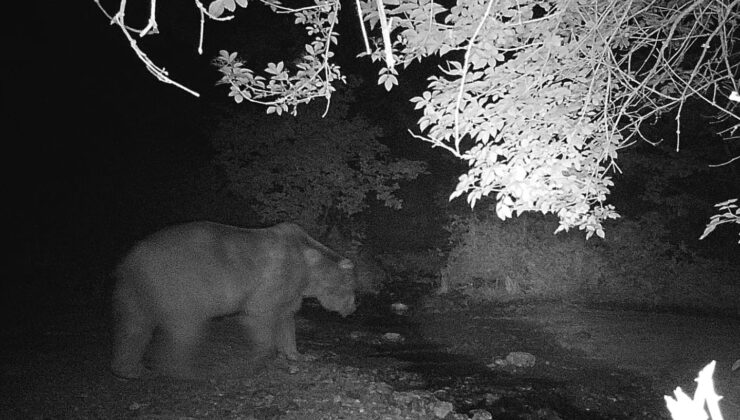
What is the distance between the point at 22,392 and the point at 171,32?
29.6ft

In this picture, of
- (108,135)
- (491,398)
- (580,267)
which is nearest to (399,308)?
(580,267)

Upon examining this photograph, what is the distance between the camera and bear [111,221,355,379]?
6.18m

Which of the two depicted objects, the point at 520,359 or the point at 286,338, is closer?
the point at 286,338

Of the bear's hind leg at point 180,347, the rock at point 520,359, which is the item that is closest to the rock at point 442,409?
the rock at point 520,359

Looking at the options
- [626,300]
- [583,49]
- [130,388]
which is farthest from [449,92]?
[626,300]

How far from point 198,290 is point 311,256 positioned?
1.74 m

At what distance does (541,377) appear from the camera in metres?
6.96

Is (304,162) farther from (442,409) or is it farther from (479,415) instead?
(479,415)

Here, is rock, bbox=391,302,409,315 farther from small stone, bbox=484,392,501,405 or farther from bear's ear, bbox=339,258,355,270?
small stone, bbox=484,392,501,405

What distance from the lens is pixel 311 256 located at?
771 cm

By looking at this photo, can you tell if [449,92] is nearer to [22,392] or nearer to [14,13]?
[22,392]

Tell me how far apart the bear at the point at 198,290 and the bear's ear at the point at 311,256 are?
7 centimetres

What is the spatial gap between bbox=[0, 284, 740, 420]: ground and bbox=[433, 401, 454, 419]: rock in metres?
0.01

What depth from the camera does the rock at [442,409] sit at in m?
5.59
